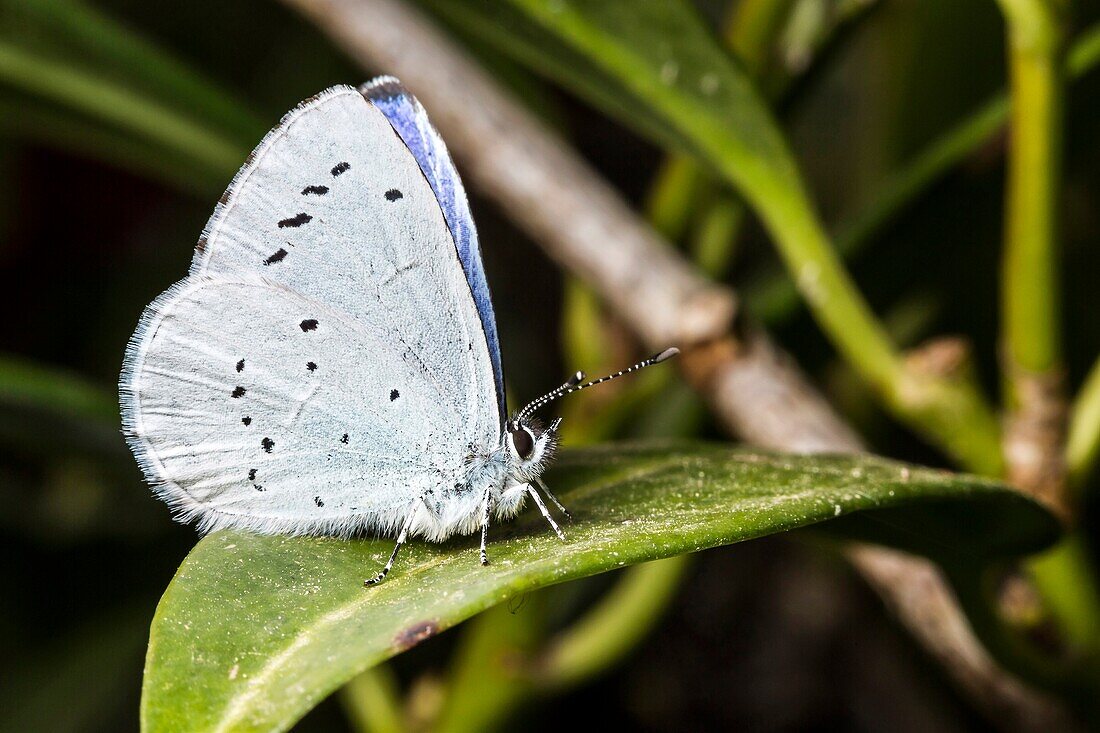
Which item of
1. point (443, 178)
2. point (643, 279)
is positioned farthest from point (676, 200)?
point (443, 178)

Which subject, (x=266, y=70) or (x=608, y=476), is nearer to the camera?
(x=608, y=476)

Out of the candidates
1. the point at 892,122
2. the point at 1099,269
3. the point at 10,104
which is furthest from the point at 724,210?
the point at 10,104

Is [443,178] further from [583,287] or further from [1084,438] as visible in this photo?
[1084,438]

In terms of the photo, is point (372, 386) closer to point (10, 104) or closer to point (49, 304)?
point (10, 104)

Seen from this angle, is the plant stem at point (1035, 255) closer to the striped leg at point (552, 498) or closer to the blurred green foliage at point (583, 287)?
the blurred green foliage at point (583, 287)

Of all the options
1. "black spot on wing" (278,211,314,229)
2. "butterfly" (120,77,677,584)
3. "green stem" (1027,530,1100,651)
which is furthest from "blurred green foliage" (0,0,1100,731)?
"black spot on wing" (278,211,314,229)

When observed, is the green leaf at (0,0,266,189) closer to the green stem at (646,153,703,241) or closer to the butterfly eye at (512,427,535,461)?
the green stem at (646,153,703,241)
